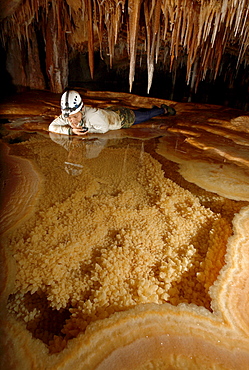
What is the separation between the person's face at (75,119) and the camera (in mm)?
3157

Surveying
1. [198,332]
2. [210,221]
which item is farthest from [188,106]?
[198,332]

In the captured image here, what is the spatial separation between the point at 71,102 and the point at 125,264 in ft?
7.88

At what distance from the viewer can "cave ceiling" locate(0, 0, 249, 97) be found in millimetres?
3586

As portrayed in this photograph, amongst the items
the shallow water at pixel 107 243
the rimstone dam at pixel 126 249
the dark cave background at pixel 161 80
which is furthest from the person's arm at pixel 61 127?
the dark cave background at pixel 161 80

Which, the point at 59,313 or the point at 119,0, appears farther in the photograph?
the point at 119,0

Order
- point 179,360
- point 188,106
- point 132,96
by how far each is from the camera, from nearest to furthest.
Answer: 1. point 179,360
2. point 188,106
3. point 132,96

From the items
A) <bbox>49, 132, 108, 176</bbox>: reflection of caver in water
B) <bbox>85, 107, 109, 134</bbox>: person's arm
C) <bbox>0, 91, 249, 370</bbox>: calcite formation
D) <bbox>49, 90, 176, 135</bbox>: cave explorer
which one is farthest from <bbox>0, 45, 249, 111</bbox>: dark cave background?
<bbox>0, 91, 249, 370</bbox>: calcite formation

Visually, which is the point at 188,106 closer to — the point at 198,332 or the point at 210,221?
the point at 210,221

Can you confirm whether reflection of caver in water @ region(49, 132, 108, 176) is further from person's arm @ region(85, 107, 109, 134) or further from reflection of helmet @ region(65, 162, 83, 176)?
person's arm @ region(85, 107, 109, 134)

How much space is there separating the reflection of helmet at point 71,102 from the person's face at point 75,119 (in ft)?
0.24

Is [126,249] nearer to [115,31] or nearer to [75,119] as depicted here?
Answer: [75,119]

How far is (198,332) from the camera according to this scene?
0.99 meters

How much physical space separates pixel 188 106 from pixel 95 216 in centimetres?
499

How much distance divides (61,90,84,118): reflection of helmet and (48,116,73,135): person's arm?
1.12 ft
